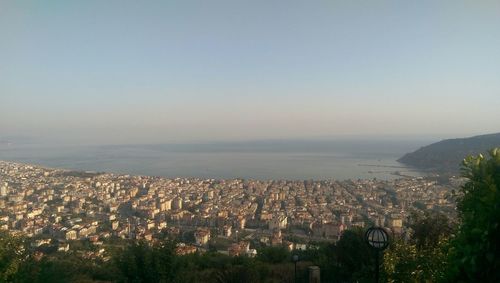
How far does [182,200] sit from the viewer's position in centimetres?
2198

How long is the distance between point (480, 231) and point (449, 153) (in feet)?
127

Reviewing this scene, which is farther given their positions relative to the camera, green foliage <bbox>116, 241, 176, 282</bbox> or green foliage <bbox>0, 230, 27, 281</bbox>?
green foliage <bbox>116, 241, 176, 282</bbox>

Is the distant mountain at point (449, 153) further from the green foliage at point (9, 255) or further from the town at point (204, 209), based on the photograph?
the green foliage at point (9, 255)

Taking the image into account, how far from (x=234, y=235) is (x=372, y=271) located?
27.7 ft

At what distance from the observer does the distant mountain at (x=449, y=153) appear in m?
31.8

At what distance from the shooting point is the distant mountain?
31844 mm

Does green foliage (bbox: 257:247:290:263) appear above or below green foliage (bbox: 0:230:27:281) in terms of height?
below

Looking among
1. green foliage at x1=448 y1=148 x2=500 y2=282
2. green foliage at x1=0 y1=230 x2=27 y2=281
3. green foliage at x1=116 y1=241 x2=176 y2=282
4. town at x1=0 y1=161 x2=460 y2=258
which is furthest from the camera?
town at x1=0 y1=161 x2=460 y2=258

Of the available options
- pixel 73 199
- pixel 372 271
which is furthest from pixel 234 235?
pixel 73 199

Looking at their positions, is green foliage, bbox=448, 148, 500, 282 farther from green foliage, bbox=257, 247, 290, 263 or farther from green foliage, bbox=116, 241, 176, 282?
green foliage, bbox=257, 247, 290, 263

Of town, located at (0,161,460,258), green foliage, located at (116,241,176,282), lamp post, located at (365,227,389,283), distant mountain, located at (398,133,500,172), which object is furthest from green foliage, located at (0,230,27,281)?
distant mountain, located at (398,133,500,172)

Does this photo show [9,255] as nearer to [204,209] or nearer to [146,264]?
[146,264]

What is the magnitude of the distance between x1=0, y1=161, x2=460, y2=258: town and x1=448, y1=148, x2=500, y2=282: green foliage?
279 inches

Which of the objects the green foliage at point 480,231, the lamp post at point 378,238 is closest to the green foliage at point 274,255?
the lamp post at point 378,238
